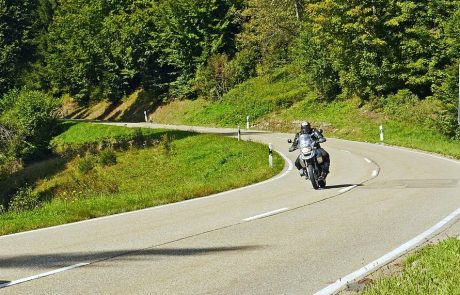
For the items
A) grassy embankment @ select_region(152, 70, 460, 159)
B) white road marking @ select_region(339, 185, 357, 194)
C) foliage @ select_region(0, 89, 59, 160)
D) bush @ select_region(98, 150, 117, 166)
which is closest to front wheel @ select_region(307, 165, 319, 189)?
white road marking @ select_region(339, 185, 357, 194)

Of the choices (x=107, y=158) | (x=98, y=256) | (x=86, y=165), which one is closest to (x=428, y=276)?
(x=98, y=256)

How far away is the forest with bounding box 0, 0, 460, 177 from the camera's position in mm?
34688

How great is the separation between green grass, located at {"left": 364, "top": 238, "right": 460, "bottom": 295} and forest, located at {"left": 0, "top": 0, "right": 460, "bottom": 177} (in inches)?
933

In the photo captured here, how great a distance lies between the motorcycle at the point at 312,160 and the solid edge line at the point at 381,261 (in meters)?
5.43

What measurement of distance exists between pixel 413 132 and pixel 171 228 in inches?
1010

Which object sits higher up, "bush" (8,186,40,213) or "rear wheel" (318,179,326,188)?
"rear wheel" (318,179,326,188)

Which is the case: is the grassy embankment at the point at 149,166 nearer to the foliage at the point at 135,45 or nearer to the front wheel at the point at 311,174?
the front wheel at the point at 311,174

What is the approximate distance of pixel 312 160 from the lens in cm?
1448

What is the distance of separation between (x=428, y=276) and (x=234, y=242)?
3324 millimetres

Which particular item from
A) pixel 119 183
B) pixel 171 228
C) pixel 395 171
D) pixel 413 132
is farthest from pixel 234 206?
pixel 413 132

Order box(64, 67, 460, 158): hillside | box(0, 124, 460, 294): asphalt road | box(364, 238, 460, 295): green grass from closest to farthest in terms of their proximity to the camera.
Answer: box(364, 238, 460, 295): green grass, box(0, 124, 460, 294): asphalt road, box(64, 67, 460, 158): hillside

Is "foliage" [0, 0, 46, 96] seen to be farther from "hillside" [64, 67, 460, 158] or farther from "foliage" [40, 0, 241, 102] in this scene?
"hillside" [64, 67, 460, 158]

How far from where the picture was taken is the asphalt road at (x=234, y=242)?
244 inches

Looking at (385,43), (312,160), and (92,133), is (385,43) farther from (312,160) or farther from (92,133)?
(92,133)
